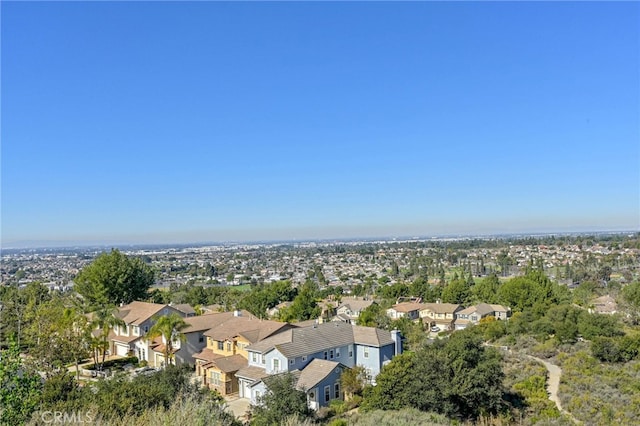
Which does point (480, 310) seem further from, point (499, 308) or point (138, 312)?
point (138, 312)

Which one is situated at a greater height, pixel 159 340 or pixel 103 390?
pixel 103 390

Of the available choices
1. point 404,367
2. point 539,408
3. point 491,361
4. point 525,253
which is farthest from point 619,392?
point 525,253

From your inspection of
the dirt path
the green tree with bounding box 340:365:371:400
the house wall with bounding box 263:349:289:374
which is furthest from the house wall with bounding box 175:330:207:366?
the dirt path

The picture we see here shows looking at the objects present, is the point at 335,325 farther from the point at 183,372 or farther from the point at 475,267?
the point at 475,267

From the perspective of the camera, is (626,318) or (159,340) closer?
(159,340)

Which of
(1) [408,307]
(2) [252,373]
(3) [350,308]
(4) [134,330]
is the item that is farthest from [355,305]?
(2) [252,373]

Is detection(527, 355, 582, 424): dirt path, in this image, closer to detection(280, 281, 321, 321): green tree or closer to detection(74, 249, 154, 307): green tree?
detection(280, 281, 321, 321): green tree
